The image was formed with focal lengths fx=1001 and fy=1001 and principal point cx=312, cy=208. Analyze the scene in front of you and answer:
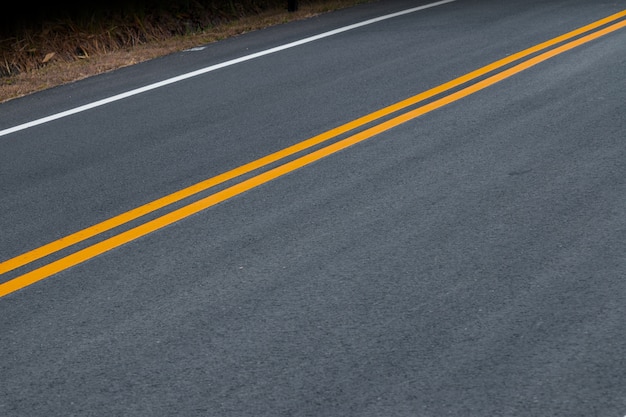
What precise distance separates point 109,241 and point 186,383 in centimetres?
181

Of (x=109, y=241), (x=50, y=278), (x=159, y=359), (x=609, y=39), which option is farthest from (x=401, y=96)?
(x=159, y=359)

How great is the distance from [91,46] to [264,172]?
595 centimetres

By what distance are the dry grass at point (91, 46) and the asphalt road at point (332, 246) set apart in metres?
1.18

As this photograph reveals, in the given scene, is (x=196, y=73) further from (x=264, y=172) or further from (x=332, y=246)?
(x=332, y=246)

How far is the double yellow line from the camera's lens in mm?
5320

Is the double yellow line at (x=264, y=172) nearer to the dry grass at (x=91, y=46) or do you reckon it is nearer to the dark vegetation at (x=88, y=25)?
the dry grass at (x=91, y=46)

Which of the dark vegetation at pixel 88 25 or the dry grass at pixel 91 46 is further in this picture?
the dark vegetation at pixel 88 25

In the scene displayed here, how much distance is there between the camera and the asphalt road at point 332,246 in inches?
150

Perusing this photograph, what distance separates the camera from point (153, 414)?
3674mm

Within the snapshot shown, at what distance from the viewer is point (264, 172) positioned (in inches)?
254

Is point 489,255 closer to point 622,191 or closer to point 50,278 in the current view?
point 622,191

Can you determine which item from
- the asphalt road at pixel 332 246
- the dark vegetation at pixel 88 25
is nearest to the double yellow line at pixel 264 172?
the asphalt road at pixel 332 246

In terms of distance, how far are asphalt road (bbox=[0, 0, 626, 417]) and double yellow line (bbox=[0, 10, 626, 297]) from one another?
2 centimetres

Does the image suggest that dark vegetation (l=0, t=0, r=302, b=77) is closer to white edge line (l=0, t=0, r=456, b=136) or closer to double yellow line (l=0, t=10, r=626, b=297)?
white edge line (l=0, t=0, r=456, b=136)
